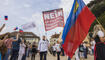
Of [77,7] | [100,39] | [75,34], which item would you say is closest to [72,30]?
[75,34]

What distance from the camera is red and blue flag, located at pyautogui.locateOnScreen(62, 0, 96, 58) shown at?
4734mm

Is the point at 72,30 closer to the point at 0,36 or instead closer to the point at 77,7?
the point at 77,7

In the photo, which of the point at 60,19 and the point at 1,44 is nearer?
the point at 1,44

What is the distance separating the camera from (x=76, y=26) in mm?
4953

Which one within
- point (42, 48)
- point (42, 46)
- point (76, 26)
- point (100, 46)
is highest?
point (76, 26)

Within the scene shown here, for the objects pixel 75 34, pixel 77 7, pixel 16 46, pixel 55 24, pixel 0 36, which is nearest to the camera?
pixel 75 34

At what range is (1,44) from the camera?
511cm

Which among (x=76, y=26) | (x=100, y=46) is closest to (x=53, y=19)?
(x=76, y=26)

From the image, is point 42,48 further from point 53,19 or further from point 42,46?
point 53,19

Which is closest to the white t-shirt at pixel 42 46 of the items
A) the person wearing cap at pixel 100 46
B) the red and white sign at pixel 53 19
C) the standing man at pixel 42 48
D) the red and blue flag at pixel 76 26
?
the standing man at pixel 42 48

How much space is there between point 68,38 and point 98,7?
5665 cm

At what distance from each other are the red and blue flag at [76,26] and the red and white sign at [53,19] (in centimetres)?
317

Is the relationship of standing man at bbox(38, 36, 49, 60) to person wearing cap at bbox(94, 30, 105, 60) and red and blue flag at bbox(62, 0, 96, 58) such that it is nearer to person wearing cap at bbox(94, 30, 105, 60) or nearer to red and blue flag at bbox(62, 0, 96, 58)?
red and blue flag at bbox(62, 0, 96, 58)

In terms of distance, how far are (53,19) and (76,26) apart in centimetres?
381
